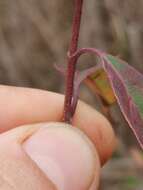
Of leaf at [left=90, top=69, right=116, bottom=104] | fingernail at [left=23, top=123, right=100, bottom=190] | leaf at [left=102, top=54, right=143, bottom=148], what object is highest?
leaf at [left=102, top=54, right=143, bottom=148]

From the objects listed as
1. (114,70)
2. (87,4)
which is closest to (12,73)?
(87,4)

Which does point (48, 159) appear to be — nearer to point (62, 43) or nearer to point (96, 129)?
point (96, 129)

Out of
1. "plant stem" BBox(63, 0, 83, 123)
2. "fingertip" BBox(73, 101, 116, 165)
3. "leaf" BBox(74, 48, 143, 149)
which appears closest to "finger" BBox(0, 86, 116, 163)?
"fingertip" BBox(73, 101, 116, 165)

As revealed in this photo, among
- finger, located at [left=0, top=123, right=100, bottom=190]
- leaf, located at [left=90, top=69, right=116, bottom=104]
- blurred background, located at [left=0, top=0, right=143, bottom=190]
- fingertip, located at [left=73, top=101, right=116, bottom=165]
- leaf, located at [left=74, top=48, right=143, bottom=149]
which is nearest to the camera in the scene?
leaf, located at [left=74, top=48, right=143, bottom=149]

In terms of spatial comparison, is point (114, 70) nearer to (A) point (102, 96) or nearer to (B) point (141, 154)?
(A) point (102, 96)

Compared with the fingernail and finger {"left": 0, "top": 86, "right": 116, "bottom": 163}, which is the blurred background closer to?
finger {"left": 0, "top": 86, "right": 116, "bottom": 163}

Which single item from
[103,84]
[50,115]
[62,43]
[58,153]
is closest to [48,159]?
[58,153]

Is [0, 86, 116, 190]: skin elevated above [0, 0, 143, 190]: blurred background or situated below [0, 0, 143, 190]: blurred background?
above
